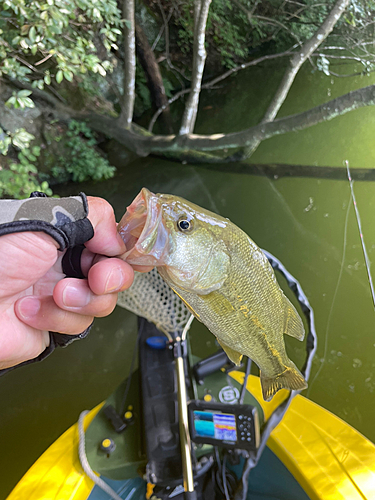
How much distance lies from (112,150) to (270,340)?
3.57 metres

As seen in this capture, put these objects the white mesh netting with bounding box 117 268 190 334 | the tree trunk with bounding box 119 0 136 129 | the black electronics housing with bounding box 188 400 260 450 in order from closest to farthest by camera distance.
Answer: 1. the black electronics housing with bounding box 188 400 260 450
2. the white mesh netting with bounding box 117 268 190 334
3. the tree trunk with bounding box 119 0 136 129

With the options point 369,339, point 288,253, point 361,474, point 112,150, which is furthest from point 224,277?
point 112,150

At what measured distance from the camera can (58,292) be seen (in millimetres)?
606

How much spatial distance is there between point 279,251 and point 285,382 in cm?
243

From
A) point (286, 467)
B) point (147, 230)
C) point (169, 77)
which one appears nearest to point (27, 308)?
point (147, 230)

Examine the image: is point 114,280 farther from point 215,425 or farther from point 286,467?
point 286,467

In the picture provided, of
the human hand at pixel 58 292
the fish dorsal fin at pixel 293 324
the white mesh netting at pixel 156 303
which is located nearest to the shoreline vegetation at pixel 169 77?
the white mesh netting at pixel 156 303

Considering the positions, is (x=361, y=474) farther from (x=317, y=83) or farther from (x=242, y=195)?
(x=317, y=83)

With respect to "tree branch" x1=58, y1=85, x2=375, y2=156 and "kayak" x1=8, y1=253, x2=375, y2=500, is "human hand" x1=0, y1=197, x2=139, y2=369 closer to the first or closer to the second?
"kayak" x1=8, y1=253, x2=375, y2=500

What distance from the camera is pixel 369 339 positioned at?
7.15ft

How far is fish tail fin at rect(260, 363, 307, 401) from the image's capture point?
27.6 inches

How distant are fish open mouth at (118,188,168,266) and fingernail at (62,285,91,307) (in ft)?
0.38

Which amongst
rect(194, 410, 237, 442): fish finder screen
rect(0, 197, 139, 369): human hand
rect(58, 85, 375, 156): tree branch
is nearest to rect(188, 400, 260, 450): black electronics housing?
rect(194, 410, 237, 442): fish finder screen

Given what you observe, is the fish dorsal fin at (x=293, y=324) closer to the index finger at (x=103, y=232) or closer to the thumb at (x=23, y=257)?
the index finger at (x=103, y=232)
